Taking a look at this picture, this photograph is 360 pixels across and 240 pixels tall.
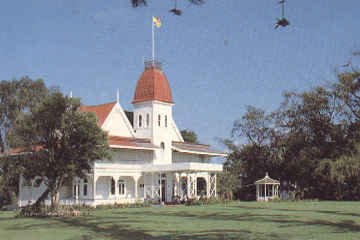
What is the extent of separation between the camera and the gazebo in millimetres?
50188

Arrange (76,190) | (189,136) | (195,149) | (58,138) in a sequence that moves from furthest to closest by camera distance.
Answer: (189,136) → (195,149) → (76,190) → (58,138)

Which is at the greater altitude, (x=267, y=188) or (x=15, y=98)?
(x=15, y=98)

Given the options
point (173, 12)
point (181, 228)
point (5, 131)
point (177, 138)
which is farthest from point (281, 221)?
point (5, 131)

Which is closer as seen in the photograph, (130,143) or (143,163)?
(130,143)

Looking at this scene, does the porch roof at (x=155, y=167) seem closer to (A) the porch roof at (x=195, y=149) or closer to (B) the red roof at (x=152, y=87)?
(A) the porch roof at (x=195, y=149)

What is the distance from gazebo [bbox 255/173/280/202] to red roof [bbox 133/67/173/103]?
11.8m

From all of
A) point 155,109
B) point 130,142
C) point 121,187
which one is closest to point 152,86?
point 155,109

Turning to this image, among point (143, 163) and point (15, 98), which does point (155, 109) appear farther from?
point (15, 98)

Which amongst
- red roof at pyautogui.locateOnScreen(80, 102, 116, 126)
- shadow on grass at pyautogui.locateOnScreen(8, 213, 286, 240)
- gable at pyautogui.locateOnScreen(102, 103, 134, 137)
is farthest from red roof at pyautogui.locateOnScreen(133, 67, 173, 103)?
shadow on grass at pyautogui.locateOnScreen(8, 213, 286, 240)

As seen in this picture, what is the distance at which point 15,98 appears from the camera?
5200 cm

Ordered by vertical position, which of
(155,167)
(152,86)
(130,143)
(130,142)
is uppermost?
(152,86)

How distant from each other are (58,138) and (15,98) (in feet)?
74.3

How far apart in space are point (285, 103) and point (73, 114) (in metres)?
26.9

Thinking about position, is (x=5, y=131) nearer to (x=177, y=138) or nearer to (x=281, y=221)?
(x=177, y=138)
